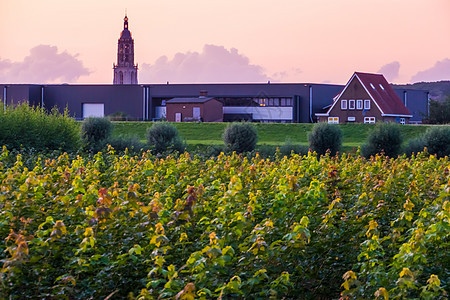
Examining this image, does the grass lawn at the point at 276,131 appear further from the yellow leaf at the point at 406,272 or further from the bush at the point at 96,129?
the yellow leaf at the point at 406,272

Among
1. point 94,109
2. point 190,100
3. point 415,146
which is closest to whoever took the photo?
point 415,146

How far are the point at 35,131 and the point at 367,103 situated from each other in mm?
43358

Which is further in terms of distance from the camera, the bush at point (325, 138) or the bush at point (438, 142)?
the bush at point (325, 138)

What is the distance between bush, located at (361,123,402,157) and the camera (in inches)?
1521

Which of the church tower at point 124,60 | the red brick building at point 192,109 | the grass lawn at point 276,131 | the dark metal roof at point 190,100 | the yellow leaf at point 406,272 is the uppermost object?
the church tower at point 124,60

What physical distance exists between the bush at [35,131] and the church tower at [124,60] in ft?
420

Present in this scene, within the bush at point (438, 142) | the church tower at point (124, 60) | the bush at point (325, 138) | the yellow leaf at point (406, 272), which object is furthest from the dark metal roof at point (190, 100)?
the church tower at point (124, 60)

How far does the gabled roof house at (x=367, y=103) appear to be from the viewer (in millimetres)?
66562

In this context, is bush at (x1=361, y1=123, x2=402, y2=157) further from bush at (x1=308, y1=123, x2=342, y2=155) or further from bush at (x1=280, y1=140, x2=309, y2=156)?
bush at (x1=280, y1=140, x2=309, y2=156)

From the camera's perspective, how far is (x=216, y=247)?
233 inches

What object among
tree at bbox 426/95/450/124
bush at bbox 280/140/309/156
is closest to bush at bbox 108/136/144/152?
bush at bbox 280/140/309/156

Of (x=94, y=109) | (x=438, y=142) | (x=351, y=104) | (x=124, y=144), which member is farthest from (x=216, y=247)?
(x=94, y=109)

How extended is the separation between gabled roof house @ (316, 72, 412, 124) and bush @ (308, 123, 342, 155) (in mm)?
26758

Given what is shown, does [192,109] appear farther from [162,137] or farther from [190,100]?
[162,137]
